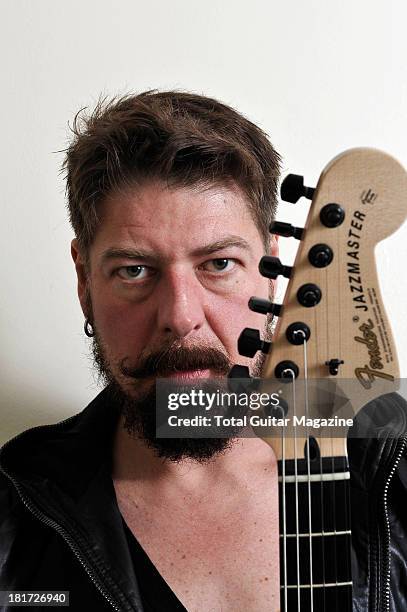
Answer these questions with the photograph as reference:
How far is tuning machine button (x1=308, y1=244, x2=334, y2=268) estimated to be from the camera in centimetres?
93

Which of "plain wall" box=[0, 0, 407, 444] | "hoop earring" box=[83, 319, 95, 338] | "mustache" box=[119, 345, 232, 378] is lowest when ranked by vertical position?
"mustache" box=[119, 345, 232, 378]

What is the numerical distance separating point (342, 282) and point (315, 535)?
311 millimetres

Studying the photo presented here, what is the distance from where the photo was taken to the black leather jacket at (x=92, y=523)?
1.20 meters

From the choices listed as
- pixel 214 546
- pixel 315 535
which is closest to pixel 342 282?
pixel 315 535

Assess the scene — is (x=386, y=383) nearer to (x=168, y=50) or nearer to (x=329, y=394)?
(x=329, y=394)

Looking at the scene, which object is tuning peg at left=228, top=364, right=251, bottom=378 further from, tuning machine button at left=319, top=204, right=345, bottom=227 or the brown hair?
the brown hair

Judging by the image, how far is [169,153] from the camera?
128cm

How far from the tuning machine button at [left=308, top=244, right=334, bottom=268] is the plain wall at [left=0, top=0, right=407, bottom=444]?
1.99ft

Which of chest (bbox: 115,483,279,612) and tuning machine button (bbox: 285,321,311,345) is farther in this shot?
chest (bbox: 115,483,279,612)

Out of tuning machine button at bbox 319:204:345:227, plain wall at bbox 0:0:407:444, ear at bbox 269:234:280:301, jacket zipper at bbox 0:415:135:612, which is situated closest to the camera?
tuning machine button at bbox 319:204:345:227

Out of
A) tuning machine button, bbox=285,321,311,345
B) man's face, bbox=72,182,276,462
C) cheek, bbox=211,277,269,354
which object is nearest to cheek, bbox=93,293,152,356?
man's face, bbox=72,182,276,462

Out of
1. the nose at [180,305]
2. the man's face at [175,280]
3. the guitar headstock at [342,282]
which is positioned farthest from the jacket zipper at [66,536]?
the guitar headstock at [342,282]

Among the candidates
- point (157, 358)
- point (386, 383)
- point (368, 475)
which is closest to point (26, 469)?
point (157, 358)

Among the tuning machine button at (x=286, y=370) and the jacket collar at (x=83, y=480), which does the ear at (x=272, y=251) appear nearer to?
the jacket collar at (x=83, y=480)
